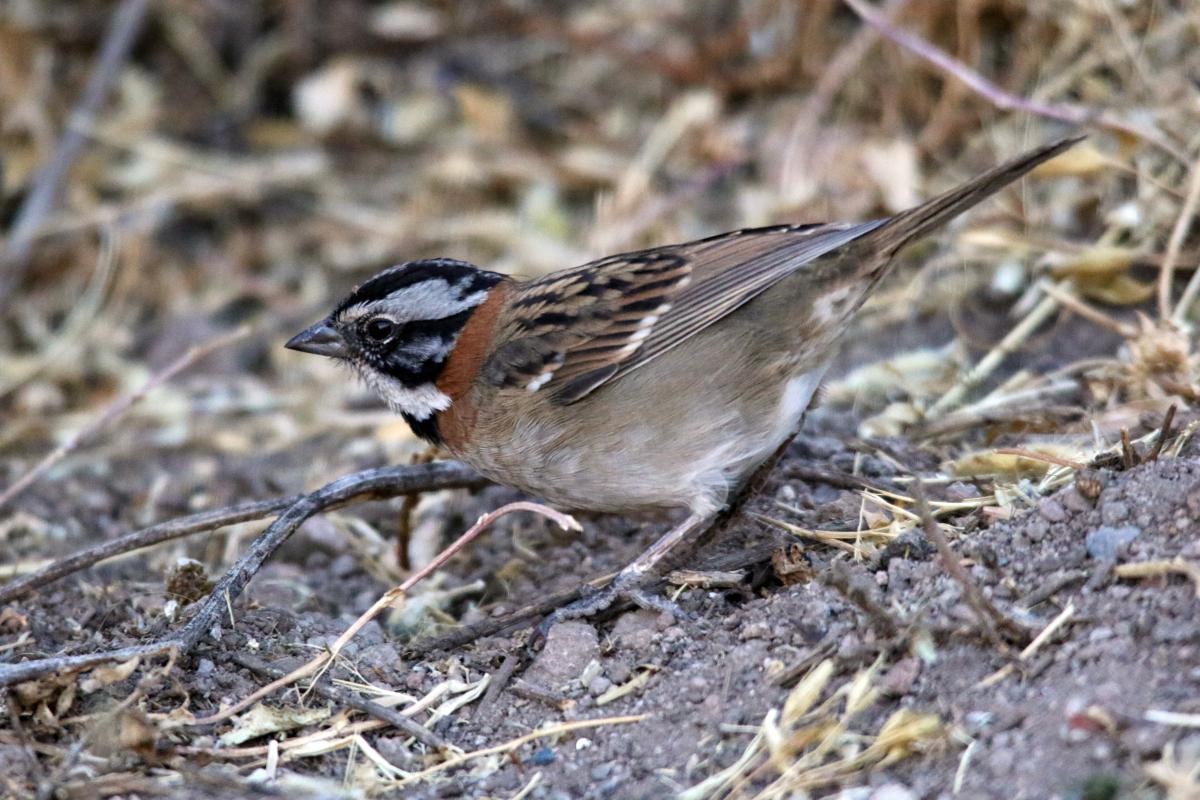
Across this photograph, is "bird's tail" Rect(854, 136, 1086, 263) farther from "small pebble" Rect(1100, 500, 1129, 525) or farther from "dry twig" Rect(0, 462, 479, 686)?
"dry twig" Rect(0, 462, 479, 686)

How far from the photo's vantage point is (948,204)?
4098 millimetres

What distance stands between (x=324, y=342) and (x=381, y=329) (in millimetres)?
213

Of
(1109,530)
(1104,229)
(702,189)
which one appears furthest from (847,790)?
(702,189)

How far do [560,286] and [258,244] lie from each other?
348 centimetres

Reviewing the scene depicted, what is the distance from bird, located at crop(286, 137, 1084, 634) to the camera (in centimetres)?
411

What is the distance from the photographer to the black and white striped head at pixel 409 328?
4.43 m

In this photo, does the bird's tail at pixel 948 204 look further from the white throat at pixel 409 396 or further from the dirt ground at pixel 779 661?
the white throat at pixel 409 396

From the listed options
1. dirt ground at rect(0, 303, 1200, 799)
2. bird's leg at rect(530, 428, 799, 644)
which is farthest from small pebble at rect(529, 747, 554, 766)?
bird's leg at rect(530, 428, 799, 644)

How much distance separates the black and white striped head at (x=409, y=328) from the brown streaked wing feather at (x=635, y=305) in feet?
0.60

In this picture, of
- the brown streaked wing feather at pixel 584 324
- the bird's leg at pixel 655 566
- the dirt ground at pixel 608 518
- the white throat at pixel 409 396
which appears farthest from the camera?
the white throat at pixel 409 396

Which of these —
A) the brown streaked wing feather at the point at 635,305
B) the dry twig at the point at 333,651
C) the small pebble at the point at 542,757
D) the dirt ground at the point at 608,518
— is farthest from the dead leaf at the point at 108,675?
the brown streaked wing feather at the point at 635,305

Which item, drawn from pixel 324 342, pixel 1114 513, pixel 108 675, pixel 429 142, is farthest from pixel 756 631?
pixel 429 142

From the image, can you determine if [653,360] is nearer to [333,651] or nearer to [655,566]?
[655,566]

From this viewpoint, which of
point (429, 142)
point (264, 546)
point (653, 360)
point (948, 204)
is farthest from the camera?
point (429, 142)
